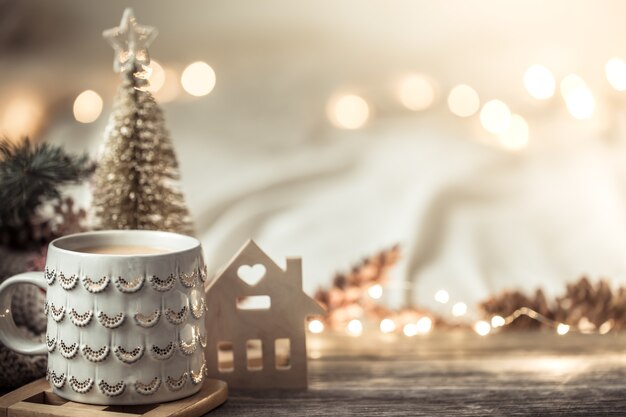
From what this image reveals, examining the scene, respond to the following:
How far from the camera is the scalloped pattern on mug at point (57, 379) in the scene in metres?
0.73

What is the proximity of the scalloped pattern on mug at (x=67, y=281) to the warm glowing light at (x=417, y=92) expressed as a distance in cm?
120

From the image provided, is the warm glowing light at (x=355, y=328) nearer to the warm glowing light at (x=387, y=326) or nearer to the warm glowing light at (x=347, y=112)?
the warm glowing light at (x=387, y=326)

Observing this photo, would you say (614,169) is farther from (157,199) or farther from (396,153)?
(157,199)

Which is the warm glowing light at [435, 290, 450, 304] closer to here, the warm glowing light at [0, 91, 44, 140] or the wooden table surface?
the wooden table surface

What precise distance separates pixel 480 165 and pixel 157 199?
889 mm

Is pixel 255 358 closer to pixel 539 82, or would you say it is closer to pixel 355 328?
pixel 355 328

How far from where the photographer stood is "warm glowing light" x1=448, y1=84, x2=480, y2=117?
1.79 metres

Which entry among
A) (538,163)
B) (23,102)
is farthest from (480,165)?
(23,102)

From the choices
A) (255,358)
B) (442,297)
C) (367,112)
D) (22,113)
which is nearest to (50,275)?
(255,358)

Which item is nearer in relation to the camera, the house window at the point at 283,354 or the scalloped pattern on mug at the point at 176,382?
the scalloped pattern on mug at the point at 176,382

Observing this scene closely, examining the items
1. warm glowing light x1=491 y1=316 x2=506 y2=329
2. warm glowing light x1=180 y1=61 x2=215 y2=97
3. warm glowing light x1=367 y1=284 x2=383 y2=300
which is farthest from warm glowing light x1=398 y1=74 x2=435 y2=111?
warm glowing light x1=491 y1=316 x2=506 y2=329

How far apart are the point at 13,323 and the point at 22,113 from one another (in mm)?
986

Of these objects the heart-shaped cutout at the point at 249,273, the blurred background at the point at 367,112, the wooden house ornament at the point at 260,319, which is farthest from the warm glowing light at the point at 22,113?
the wooden house ornament at the point at 260,319

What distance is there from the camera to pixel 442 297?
1250mm
